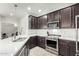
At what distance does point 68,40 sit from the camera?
1.88 meters

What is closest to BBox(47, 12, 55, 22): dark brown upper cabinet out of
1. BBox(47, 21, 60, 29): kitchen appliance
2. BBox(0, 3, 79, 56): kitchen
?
BBox(0, 3, 79, 56): kitchen

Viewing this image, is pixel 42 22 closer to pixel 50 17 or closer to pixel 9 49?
pixel 50 17

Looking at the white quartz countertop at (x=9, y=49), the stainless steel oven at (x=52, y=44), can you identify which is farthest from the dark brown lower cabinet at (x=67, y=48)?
the white quartz countertop at (x=9, y=49)

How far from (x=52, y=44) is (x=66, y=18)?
3.39 ft

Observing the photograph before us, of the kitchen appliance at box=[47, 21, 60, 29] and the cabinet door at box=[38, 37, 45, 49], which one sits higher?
the kitchen appliance at box=[47, 21, 60, 29]

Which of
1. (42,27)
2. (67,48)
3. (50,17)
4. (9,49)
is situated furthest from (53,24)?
(9,49)

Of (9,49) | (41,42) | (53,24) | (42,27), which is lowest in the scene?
(41,42)

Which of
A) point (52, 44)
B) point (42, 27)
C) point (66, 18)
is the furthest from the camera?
point (42, 27)

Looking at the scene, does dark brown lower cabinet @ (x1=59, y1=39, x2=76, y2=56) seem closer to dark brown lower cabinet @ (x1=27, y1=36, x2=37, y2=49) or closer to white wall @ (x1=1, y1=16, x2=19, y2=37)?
dark brown lower cabinet @ (x1=27, y1=36, x2=37, y2=49)

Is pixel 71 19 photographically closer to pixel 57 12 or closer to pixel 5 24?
pixel 57 12

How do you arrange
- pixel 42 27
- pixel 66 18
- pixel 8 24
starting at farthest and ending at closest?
pixel 42 27, pixel 66 18, pixel 8 24

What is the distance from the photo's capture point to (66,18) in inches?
85.8

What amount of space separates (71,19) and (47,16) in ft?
3.69

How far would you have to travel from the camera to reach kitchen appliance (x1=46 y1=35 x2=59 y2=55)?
2.25 m
